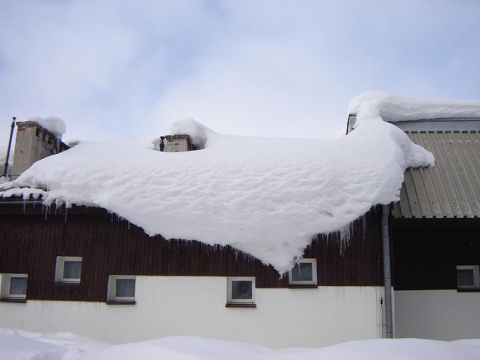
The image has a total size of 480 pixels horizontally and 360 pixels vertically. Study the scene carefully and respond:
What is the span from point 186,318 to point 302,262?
7.22 ft

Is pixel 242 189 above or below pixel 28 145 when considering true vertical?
below

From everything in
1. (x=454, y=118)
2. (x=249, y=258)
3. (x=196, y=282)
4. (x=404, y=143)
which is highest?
(x=454, y=118)

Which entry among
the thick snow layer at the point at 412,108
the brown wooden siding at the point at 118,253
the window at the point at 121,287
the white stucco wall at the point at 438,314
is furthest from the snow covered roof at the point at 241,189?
the thick snow layer at the point at 412,108

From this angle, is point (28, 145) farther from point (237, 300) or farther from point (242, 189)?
point (237, 300)

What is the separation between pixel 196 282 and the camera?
20.8 feet

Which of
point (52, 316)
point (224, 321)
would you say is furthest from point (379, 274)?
point (52, 316)

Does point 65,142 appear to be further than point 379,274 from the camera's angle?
Yes

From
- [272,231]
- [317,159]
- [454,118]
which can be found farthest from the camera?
[454,118]

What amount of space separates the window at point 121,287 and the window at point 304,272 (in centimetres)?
288

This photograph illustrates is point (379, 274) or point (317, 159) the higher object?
point (317, 159)

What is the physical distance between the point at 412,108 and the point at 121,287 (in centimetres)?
854

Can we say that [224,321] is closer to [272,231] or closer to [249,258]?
[249,258]

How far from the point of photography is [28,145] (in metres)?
8.22

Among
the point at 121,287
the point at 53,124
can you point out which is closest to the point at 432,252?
the point at 121,287
